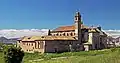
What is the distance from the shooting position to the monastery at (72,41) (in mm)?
90775

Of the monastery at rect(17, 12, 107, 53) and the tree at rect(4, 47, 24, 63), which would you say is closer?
the tree at rect(4, 47, 24, 63)

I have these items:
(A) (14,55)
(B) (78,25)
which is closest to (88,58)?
(A) (14,55)

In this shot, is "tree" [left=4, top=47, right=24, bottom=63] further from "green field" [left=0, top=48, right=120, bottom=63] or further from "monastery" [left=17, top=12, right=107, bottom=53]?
"monastery" [left=17, top=12, right=107, bottom=53]

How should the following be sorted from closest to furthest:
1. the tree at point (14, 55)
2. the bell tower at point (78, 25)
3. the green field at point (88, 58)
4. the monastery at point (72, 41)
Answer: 1. the green field at point (88, 58)
2. the tree at point (14, 55)
3. the monastery at point (72, 41)
4. the bell tower at point (78, 25)

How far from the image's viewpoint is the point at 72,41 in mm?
96375

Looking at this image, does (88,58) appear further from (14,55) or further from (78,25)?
(78,25)

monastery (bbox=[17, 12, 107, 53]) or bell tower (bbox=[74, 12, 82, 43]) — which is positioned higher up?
bell tower (bbox=[74, 12, 82, 43])

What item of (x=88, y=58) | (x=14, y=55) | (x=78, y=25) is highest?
(x=78, y=25)

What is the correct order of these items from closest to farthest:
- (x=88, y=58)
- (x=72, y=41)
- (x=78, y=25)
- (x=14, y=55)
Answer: (x=14, y=55) → (x=88, y=58) → (x=72, y=41) → (x=78, y=25)

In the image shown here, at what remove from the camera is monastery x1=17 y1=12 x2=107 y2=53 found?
90.8 m

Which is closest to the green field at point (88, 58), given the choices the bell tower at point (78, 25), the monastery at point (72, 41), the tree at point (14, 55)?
the tree at point (14, 55)

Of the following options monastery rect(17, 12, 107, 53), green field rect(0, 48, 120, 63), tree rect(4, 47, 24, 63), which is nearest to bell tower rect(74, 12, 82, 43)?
monastery rect(17, 12, 107, 53)


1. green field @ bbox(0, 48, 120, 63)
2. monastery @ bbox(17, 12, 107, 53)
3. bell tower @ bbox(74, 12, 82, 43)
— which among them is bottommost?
green field @ bbox(0, 48, 120, 63)

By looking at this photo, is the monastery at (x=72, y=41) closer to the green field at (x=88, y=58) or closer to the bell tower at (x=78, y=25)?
the bell tower at (x=78, y=25)
